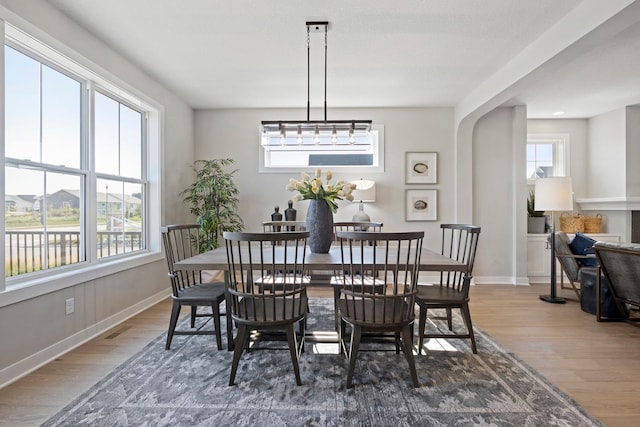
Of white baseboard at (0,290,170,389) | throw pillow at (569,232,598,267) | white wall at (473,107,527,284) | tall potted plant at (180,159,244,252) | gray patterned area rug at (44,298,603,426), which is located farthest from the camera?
white wall at (473,107,527,284)

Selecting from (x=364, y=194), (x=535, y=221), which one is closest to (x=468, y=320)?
(x=364, y=194)

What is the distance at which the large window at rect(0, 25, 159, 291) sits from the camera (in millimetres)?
2232

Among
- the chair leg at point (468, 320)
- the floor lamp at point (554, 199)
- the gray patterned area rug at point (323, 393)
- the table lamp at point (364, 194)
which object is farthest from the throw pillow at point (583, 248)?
the table lamp at point (364, 194)

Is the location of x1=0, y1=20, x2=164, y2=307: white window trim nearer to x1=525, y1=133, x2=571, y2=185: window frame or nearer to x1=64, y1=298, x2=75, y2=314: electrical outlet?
x1=64, y1=298, x2=75, y2=314: electrical outlet

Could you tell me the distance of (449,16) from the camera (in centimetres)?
251

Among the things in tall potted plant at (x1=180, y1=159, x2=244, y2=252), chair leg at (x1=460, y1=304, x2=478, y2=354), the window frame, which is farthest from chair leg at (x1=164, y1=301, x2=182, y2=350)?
the window frame

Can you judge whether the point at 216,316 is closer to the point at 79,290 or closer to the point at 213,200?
the point at 79,290

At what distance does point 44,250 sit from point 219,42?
2254 mm

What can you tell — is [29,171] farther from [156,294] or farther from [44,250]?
[156,294]

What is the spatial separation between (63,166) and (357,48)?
275cm

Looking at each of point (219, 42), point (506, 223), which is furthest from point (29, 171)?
point (506, 223)

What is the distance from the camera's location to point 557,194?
3.88 meters

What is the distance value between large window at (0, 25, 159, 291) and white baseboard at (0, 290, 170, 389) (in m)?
0.54

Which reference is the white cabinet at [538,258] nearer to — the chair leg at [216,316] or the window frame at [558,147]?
the window frame at [558,147]
